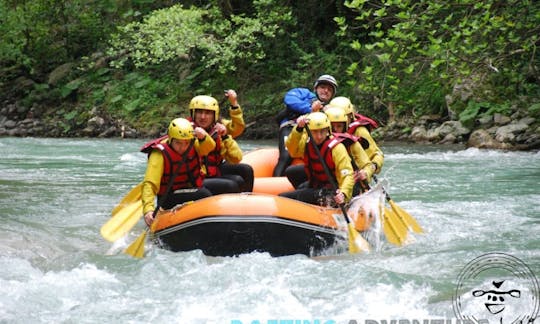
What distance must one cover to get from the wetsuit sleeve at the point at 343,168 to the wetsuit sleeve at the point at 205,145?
0.97 m

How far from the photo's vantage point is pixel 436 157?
39.5 feet

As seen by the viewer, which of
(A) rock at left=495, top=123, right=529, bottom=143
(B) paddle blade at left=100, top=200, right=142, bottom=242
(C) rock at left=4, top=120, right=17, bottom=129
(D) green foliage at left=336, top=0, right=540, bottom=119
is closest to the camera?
(B) paddle blade at left=100, top=200, right=142, bottom=242

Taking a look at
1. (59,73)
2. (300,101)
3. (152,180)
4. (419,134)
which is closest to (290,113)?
(300,101)

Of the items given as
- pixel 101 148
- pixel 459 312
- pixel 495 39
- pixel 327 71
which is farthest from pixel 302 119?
pixel 327 71

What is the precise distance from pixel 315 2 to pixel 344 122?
11.9 metres

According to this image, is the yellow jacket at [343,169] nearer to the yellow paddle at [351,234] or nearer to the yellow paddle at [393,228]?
the yellow paddle at [351,234]

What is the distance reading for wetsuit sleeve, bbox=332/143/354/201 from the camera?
556 centimetres

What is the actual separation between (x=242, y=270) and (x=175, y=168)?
3.73ft

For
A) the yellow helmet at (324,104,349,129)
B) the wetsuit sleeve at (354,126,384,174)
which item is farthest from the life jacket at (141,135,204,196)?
the wetsuit sleeve at (354,126,384,174)

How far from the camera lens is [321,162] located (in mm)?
5602

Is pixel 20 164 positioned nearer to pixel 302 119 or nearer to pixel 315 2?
pixel 302 119

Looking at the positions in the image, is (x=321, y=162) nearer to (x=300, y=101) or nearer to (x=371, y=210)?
(x=371, y=210)

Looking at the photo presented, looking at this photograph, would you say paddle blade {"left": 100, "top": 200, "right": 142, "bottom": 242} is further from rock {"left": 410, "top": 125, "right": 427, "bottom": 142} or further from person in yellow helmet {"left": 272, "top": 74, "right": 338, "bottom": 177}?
rock {"left": 410, "top": 125, "right": 427, "bottom": 142}

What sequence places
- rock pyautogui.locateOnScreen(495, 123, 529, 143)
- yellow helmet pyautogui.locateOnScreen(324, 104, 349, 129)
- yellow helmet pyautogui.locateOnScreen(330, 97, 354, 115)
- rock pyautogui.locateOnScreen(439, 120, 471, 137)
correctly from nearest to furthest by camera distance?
yellow helmet pyautogui.locateOnScreen(324, 104, 349, 129) → yellow helmet pyautogui.locateOnScreen(330, 97, 354, 115) → rock pyautogui.locateOnScreen(495, 123, 529, 143) → rock pyautogui.locateOnScreen(439, 120, 471, 137)
